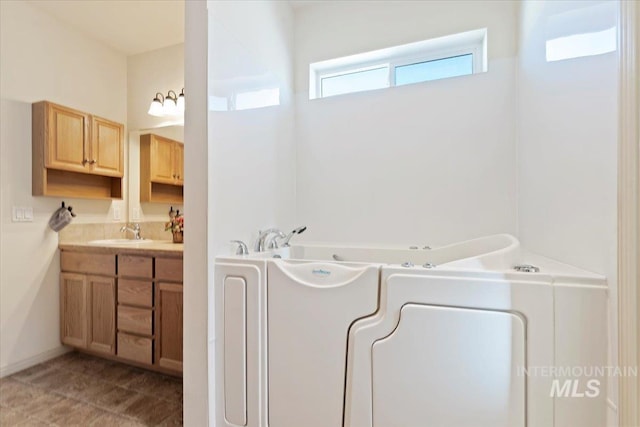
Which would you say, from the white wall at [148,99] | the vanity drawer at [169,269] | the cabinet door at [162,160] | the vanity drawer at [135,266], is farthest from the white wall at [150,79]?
the vanity drawer at [169,269]

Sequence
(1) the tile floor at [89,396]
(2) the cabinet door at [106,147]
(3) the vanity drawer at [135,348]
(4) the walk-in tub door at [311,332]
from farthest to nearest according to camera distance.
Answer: (2) the cabinet door at [106,147] → (3) the vanity drawer at [135,348] → (1) the tile floor at [89,396] → (4) the walk-in tub door at [311,332]

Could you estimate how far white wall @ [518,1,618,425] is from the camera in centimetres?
90

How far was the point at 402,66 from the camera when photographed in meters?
2.19

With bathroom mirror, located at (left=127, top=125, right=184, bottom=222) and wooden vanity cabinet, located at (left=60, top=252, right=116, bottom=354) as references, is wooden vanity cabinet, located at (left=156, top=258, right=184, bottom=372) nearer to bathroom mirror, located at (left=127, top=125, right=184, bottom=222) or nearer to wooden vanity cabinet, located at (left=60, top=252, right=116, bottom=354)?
wooden vanity cabinet, located at (left=60, top=252, right=116, bottom=354)

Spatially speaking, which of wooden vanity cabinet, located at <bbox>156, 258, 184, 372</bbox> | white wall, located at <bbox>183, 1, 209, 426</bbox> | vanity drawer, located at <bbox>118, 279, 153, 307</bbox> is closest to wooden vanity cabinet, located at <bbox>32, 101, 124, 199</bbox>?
vanity drawer, located at <bbox>118, 279, 153, 307</bbox>

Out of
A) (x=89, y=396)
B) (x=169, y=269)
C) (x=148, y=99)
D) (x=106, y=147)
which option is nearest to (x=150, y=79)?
(x=148, y=99)

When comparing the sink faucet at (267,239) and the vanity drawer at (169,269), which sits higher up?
the sink faucet at (267,239)

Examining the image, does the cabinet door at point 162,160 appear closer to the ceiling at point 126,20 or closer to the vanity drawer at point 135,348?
the ceiling at point 126,20

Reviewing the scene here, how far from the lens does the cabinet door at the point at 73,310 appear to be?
235cm

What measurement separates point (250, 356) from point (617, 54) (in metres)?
1.63

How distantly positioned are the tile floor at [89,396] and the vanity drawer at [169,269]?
72 centimetres

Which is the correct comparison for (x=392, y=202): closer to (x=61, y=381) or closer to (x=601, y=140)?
(x=601, y=140)

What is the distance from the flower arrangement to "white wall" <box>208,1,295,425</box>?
0.92 metres

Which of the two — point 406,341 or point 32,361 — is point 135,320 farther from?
point 406,341
